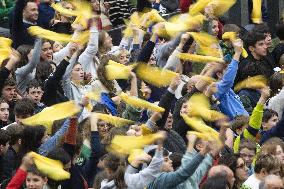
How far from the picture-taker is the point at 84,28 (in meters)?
16.1

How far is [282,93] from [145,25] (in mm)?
2435

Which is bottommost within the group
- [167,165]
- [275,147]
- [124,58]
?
[124,58]

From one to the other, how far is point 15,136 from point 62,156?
0.73m

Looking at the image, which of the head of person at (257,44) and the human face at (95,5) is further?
the human face at (95,5)

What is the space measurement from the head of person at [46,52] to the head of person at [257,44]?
8.15 feet

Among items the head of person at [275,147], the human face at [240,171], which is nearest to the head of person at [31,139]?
the human face at [240,171]

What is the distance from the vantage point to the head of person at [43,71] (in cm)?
1571

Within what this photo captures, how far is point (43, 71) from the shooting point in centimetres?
1575

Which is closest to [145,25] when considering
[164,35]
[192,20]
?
[164,35]

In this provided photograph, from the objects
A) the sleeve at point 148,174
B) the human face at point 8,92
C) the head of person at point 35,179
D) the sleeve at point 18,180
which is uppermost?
the head of person at point 35,179

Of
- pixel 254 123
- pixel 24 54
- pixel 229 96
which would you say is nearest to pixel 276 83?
pixel 229 96

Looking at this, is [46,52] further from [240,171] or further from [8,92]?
[240,171]

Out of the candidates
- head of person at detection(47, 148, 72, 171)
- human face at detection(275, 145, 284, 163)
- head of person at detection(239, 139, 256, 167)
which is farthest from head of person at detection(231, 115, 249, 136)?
head of person at detection(47, 148, 72, 171)

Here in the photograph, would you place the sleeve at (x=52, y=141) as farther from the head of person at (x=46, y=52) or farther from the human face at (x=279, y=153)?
the head of person at (x=46, y=52)
